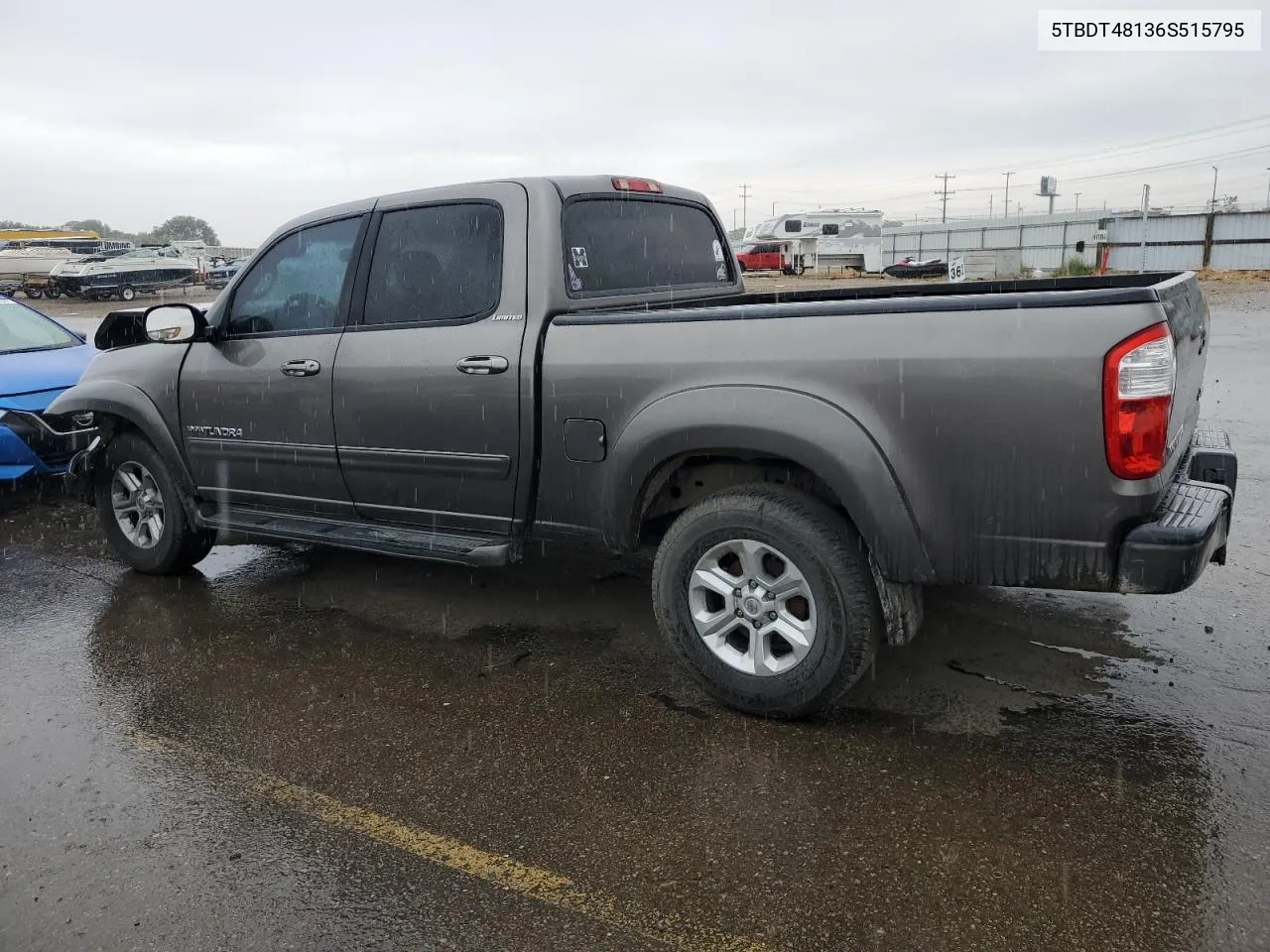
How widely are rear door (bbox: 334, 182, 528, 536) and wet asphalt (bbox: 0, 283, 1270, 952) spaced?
2.29 ft

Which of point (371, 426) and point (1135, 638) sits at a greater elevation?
point (371, 426)

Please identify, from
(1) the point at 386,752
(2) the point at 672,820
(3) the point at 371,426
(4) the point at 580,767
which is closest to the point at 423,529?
(3) the point at 371,426

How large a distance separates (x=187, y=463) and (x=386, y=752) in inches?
95.6

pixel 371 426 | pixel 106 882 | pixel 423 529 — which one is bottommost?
pixel 106 882

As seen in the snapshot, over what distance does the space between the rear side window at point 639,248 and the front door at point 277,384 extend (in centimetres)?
108

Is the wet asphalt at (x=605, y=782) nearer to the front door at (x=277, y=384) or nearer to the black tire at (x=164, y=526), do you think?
the black tire at (x=164, y=526)

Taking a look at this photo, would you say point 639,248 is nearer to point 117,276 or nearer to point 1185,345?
point 1185,345

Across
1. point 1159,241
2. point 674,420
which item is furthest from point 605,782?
point 1159,241

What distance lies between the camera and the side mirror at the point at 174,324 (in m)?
4.86

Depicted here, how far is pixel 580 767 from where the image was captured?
131 inches

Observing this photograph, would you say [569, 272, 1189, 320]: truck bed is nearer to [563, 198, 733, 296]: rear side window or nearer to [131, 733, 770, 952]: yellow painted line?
[563, 198, 733, 296]: rear side window

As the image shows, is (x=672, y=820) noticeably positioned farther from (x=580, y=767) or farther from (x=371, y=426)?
(x=371, y=426)

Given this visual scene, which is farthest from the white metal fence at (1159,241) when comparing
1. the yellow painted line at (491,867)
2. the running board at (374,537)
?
the yellow painted line at (491,867)

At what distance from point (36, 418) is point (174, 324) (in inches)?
102
